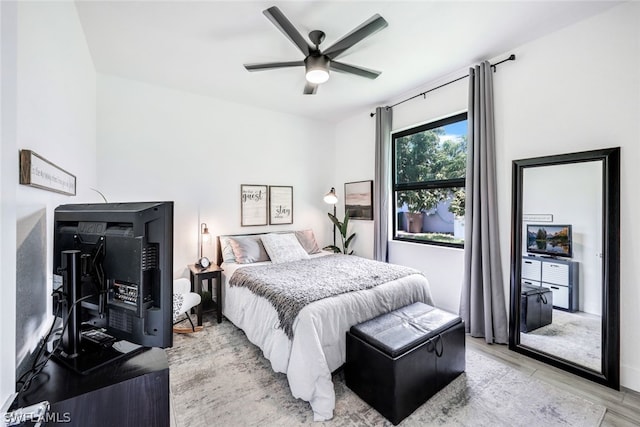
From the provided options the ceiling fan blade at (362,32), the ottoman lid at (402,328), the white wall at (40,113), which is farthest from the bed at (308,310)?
the ceiling fan blade at (362,32)

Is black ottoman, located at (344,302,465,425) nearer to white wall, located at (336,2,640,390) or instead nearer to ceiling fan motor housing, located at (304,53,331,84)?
white wall, located at (336,2,640,390)

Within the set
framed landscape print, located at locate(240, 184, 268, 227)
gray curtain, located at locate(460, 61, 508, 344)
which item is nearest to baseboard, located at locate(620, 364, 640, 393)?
gray curtain, located at locate(460, 61, 508, 344)

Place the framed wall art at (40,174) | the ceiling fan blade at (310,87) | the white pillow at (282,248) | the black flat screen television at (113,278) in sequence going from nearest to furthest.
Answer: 1. the black flat screen television at (113,278)
2. the framed wall art at (40,174)
3. the ceiling fan blade at (310,87)
4. the white pillow at (282,248)

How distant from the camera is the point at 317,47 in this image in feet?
7.23

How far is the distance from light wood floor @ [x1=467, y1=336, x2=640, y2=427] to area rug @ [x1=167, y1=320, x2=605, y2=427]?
75 mm

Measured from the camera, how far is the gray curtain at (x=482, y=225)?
266 cm

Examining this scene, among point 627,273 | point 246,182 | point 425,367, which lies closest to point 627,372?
point 627,273

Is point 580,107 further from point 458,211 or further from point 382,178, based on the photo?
point 382,178

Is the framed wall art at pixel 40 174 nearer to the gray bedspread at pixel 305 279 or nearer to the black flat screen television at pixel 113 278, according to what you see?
the black flat screen television at pixel 113 278

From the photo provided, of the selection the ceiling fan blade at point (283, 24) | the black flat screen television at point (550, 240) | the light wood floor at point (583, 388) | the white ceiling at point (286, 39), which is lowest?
the light wood floor at point (583, 388)

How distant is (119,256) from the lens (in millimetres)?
986

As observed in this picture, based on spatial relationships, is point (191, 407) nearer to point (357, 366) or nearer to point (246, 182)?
point (357, 366)

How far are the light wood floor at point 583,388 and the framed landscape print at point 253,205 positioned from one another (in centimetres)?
295

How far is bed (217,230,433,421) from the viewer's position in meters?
1.80
